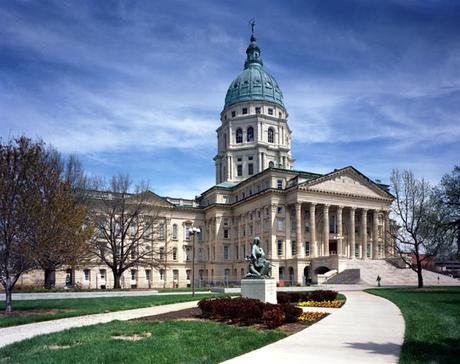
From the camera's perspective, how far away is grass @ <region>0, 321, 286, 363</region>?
11.2 m

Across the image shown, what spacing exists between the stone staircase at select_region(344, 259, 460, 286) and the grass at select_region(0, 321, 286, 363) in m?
43.9

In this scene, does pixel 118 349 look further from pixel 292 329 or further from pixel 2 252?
pixel 2 252

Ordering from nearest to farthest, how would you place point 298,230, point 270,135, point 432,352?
point 432,352, point 298,230, point 270,135

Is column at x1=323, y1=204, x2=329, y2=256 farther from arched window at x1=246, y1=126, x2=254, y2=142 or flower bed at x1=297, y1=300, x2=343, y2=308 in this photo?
flower bed at x1=297, y1=300, x2=343, y2=308

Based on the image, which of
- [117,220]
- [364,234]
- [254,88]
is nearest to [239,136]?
[254,88]

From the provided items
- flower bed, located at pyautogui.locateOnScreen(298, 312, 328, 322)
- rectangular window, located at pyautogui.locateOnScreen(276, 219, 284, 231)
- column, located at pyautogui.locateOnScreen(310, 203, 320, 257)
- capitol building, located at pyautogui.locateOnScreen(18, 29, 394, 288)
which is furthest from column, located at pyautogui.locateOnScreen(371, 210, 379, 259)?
flower bed, located at pyautogui.locateOnScreen(298, 312, 328, 322)

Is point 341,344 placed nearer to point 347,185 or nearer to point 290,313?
point 290,313

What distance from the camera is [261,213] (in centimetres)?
7269

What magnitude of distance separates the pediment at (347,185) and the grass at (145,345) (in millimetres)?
53411

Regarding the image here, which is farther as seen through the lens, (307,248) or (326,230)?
(307,248)

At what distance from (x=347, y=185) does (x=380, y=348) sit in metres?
62.2

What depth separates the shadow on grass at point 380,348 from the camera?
10961mm

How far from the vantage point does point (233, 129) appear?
3602 inches

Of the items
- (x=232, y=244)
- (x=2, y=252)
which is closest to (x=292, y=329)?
(x=2, y=252)
